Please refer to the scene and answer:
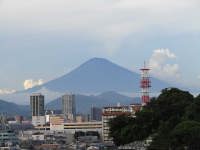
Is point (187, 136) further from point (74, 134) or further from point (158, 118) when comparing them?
point (74, 134)

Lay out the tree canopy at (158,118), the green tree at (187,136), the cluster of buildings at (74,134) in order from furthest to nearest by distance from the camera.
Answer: the cluster of buildings at (74,134) < the tree canopy at (158,118) < the green tree at (187,136)

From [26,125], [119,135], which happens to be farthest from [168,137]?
[26,125]

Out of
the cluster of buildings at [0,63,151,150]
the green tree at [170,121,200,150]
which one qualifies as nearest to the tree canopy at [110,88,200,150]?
the green tree at [170,121,200,150]

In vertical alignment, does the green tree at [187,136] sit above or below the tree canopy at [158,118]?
below

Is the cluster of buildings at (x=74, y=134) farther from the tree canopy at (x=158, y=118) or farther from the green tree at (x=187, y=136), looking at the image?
the green tree at (x=187, y=136)

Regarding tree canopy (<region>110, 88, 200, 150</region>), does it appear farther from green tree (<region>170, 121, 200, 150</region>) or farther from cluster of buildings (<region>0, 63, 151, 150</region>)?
cluster of buildings (<region>0, 63, 151, 150</region>)

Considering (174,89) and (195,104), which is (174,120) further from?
(174,89)

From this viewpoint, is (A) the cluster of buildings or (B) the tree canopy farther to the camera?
(A) the cluster of buildings

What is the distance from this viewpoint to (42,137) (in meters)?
120

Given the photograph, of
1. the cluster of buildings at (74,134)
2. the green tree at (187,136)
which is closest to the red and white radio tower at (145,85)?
the cluster of buildings at (74,134)

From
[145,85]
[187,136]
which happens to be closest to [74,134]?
[145,85]

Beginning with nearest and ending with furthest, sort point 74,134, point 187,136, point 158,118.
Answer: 1. point 187,136
2. point 158,118
3. point 74,134

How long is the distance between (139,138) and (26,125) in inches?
5511

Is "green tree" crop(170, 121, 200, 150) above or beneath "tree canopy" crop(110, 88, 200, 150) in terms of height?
beneath
